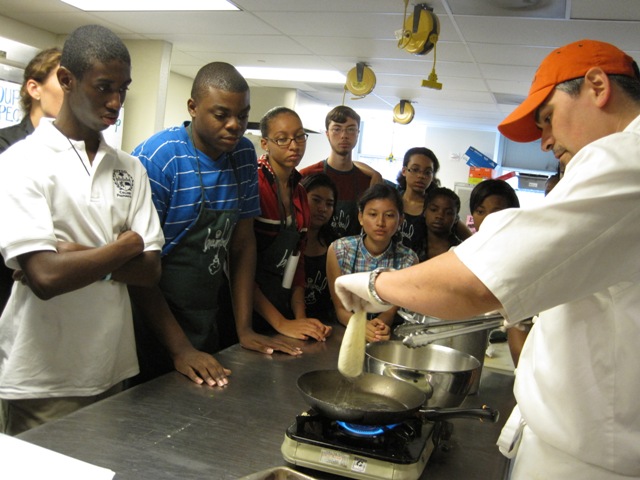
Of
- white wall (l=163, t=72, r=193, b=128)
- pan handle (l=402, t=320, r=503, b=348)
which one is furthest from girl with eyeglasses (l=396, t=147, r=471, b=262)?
white wall (l=163, t=72, r=193, b=128)

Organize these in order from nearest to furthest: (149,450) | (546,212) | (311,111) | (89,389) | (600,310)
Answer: (546,212) → (600,310) → (149,450) → (89,389) → (311,111)

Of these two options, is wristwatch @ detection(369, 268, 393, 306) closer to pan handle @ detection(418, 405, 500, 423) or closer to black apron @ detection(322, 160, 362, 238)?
pan handle @ detection(418, 405, 500, 423)

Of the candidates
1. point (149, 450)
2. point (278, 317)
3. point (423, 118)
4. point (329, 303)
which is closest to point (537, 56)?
point (329, 303)

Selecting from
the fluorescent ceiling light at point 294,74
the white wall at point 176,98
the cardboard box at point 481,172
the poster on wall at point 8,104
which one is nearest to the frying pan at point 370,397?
the poster on wall at point 8,104

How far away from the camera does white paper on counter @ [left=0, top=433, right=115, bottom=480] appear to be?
876mm

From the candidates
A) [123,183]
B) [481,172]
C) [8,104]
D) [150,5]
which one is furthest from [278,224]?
[481,172]

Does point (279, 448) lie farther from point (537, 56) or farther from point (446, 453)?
point (537, 56)

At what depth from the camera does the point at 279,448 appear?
3.81 feet

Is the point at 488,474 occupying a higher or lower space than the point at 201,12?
lower

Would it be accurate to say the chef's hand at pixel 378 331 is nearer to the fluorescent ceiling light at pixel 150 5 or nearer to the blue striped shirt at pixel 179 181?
the blue striped shirt at pixel 179 181

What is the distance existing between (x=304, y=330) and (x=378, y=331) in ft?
0.91

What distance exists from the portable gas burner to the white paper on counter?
0.34 metres

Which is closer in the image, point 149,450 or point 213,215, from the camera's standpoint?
point 149,450

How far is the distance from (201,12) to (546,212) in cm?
386
